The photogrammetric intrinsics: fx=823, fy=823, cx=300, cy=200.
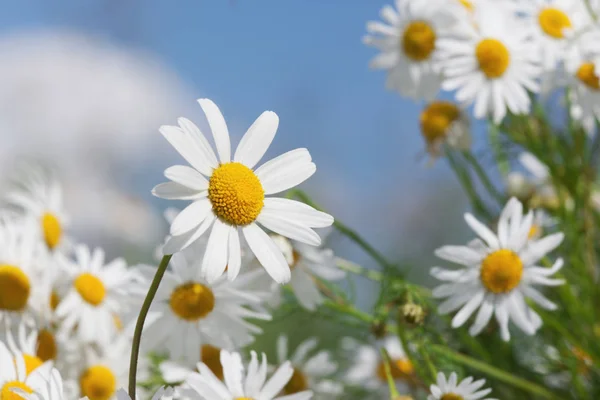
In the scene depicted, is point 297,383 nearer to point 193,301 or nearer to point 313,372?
point 313,372

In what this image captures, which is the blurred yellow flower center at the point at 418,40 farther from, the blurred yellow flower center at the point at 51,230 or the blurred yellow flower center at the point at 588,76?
the blurred yellow flower center at the point at 51,230

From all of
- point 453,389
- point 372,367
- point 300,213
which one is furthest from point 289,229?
point 372,367

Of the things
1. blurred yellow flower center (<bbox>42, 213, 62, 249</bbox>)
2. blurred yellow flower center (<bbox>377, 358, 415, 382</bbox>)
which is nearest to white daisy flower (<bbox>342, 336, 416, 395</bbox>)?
blurred yellow flower center (<bbox>377, 358, 415, 382</bbox>)

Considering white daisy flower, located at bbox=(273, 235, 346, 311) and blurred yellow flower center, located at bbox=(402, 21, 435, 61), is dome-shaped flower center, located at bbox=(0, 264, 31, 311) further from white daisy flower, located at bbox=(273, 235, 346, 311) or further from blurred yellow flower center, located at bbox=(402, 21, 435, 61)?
blurred yellow flower center, located at bbox=(402, 21, 435, 61)

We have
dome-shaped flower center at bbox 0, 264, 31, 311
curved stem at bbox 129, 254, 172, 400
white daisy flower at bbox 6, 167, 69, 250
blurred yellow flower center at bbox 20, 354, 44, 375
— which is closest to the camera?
curved stem at bbox 129, 254, 172, 400

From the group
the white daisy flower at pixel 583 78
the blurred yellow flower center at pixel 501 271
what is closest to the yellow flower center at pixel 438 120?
the white daisy flower at pixel 583 78

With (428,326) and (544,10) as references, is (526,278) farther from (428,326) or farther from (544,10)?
(544,10)

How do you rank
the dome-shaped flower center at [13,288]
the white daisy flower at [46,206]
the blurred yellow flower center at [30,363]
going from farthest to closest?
the white daisy flower at [46,206] < the dome-shaped flower center at [13,288] < the blurred yellow flower center at [30,363]
